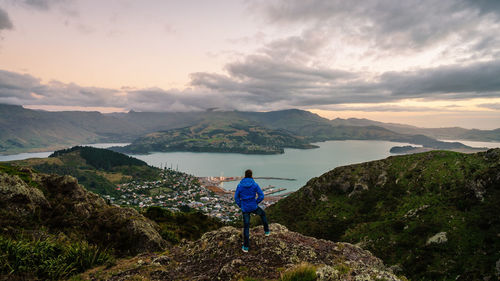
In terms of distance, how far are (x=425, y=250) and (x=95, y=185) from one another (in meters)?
194

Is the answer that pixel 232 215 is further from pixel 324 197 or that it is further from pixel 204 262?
pixel 204 262

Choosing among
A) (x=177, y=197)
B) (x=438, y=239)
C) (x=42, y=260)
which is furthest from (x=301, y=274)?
A: (x=177, y=197)

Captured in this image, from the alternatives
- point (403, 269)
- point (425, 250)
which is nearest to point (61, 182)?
point (403, 269)

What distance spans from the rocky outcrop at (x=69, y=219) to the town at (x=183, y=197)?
9599cm

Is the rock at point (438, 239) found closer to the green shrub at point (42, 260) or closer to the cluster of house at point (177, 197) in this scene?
the green shrub at point (42, 260)

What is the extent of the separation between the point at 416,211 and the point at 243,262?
173 feet

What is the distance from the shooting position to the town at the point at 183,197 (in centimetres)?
12538

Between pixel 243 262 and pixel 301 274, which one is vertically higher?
pixel 301 274

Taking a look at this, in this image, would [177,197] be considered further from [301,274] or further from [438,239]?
[301,274]

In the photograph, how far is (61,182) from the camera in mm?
22891

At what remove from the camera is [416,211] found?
4644 cm

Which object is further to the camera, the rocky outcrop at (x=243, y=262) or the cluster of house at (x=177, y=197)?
the cluster of house at (x=177, y=197)

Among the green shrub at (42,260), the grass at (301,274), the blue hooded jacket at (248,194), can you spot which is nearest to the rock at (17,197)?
the green shrub at (42,260)

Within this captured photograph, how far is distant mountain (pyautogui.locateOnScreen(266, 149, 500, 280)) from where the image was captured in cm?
3188
